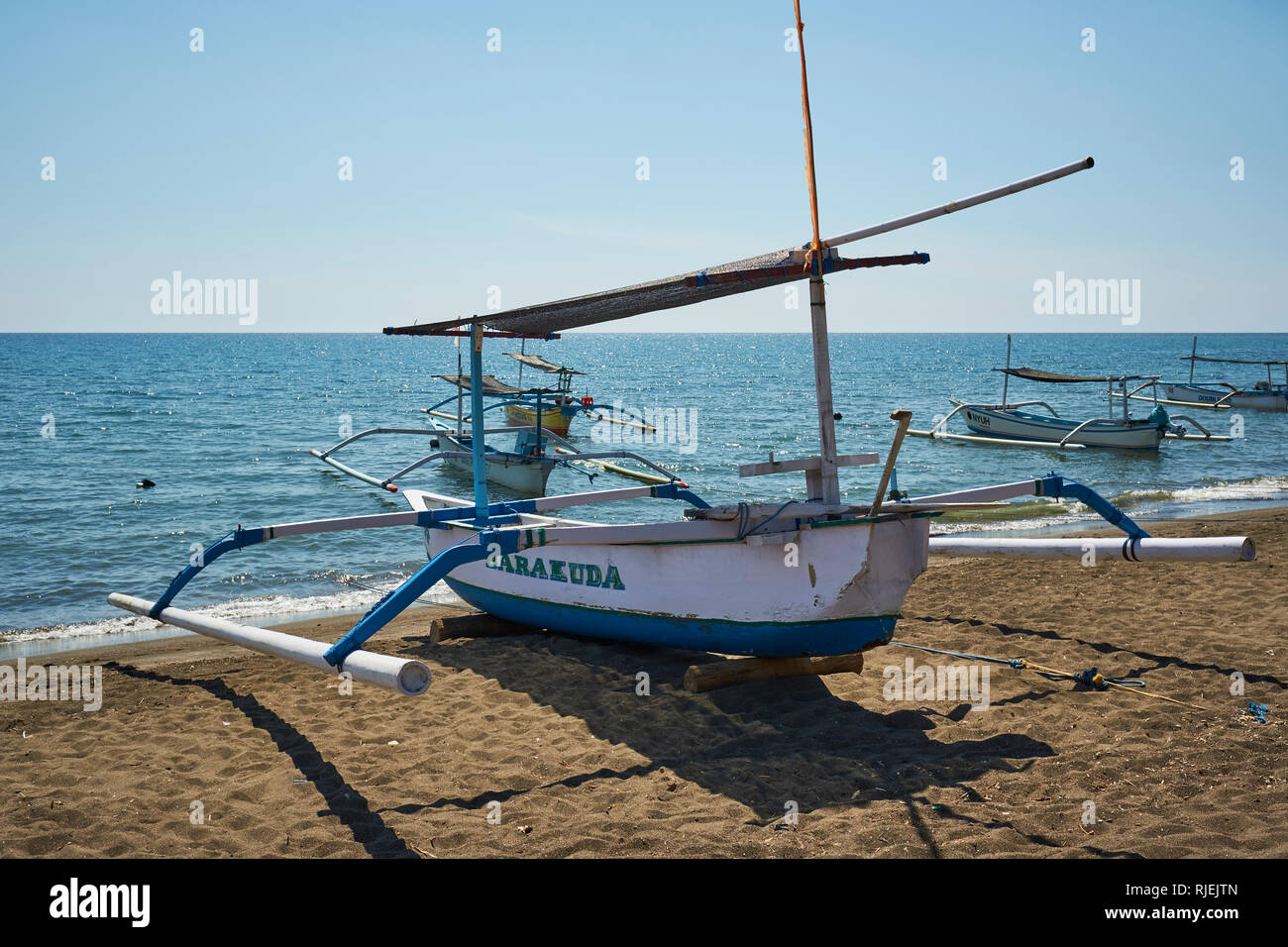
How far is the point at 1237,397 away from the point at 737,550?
38342mm

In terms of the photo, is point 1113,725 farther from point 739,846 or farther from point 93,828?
point 93,828

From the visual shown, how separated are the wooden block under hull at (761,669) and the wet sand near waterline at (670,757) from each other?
0.12 metres

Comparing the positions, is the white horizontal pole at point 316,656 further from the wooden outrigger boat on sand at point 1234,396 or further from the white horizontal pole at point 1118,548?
the wooden outrigger boat on sand at point 1234,396

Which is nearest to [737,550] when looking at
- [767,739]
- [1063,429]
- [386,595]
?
[767,739]

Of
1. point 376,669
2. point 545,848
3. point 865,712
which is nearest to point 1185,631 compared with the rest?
point 865,712

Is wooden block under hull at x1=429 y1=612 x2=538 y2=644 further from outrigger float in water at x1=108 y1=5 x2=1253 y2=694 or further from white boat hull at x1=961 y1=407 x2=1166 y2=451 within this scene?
white boat hull at x1=961 y1=407 x2=1166 y2=451

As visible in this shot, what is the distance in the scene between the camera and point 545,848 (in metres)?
4.60

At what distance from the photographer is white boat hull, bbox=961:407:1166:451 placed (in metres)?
25.3

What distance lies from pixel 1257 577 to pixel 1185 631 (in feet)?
8.31

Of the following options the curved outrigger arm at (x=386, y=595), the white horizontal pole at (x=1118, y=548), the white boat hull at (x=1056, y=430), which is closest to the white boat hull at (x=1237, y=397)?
the white boat hull at (x=1056, y=430)

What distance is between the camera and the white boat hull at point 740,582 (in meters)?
6.11

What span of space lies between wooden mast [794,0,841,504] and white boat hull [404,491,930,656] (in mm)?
491

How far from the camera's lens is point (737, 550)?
6.44 metres

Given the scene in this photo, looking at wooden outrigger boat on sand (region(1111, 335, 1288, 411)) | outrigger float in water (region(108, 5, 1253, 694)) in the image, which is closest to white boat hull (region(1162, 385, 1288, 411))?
wooden outrigger boat on sand (region(1111, 335, 1288, 411))
